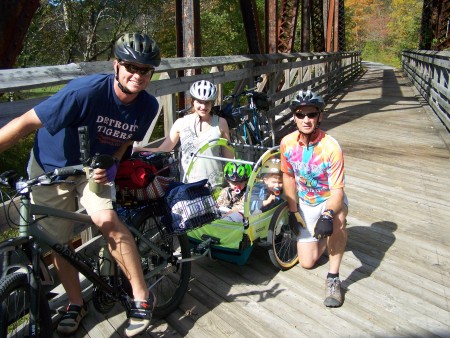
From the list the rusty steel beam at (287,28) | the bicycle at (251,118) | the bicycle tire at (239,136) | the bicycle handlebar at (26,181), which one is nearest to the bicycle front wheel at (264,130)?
the bicycle at (251,118)

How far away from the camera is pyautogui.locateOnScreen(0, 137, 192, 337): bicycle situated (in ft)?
6.93

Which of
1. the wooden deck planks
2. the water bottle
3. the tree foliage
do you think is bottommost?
the wooden deck planks

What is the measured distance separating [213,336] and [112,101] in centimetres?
160

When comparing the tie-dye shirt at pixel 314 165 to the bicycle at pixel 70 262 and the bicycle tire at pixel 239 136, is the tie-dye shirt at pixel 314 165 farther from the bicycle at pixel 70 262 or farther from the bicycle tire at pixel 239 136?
the bicycle tire at pixel 239 136

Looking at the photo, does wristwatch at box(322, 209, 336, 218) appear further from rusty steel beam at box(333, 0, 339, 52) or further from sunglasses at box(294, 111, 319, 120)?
rusty steel beam at box(333, 0, 339, 52)

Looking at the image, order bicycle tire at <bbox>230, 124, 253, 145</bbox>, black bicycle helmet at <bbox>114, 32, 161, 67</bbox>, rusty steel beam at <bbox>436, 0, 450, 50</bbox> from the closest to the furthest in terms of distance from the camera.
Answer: black bicycle helmet at <bbox>114, 32, 161, 67</bbox> < bicycle tire at <bbox>230, 124, 253, 145</bbox> < rusty steel beam at <bbox>436, 0, 450, 50</bbox>

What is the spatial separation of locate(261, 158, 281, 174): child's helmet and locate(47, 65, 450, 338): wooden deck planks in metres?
0.81

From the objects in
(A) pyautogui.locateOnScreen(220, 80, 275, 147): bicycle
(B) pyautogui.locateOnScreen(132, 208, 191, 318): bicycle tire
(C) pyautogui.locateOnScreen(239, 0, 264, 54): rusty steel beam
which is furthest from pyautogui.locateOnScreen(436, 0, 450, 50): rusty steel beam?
(B) pyautogui.locateOnScreen(132, 208, 191, 318): bicycle tire

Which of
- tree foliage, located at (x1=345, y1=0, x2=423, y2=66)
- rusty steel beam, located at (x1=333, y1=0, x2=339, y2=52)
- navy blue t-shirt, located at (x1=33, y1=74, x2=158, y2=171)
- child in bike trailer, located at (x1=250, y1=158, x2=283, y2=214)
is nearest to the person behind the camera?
navy blue t-shirt, located at (x1=33, y1=74, x2=158, y2=171)

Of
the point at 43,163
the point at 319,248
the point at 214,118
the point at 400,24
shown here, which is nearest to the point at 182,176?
the point at 214,118

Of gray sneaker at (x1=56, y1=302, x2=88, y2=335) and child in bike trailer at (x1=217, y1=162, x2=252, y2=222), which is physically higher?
child in bike trailer at (x1=217, y1=162, x2=252, y2=222)

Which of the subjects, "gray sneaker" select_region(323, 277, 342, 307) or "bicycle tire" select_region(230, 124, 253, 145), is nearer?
"gray sneaker" select_region(323, 277, 342, 307)

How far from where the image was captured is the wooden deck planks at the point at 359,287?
291cm

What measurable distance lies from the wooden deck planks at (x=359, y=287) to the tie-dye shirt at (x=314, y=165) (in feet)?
2.27
